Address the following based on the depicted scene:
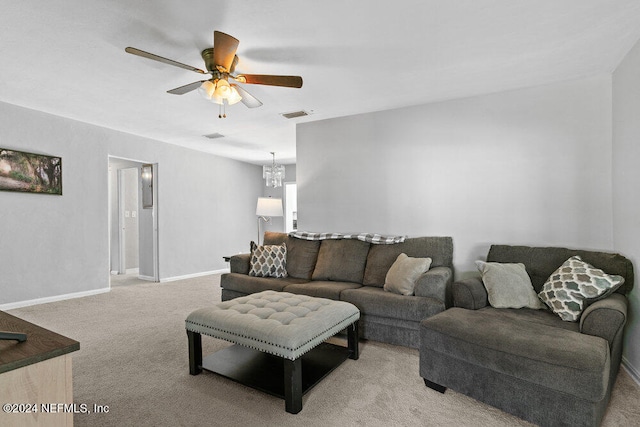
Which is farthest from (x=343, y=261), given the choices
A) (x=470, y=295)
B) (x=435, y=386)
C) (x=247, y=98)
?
(x=247, y=98)

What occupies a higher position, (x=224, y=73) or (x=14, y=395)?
(x=224, y=73)

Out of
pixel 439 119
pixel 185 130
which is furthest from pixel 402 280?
pixel 185 130

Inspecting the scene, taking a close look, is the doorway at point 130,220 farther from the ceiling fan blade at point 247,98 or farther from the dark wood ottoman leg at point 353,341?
the dark wood ottoman leg at point 353,341

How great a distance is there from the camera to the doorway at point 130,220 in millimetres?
5961

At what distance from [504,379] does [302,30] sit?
2.51m

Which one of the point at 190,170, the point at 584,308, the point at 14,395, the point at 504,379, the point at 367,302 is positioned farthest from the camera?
the point at 190,170

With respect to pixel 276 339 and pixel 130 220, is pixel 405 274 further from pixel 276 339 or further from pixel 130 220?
pixel 130 220

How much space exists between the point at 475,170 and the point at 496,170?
0.20 m

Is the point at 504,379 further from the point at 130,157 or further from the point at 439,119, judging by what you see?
the point at 130,157

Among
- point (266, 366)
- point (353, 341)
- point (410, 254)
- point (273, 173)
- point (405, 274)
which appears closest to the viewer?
point (266, 366)

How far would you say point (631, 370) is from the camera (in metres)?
2.36

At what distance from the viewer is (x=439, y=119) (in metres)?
3.72

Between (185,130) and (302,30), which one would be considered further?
(185,130)

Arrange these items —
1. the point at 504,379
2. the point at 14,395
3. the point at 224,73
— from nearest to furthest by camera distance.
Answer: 1. the point at 14,395
2. the point at 504,379
3. the point at 224,73
